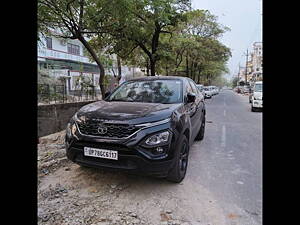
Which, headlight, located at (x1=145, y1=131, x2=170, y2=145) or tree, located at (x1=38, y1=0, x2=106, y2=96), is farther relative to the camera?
tree, located at (x1=38, y1=0, x2=106, y2=96)

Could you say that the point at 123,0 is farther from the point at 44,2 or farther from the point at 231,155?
the point at 231,155

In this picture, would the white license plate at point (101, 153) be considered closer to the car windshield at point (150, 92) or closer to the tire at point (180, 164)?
the tire at point (180, 164)

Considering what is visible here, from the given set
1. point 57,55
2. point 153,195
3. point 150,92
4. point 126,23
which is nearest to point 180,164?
point 153,195

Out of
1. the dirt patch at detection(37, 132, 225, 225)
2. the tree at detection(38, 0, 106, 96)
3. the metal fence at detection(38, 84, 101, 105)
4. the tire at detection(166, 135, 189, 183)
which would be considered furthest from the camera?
the metal fence at detection(38, 84, 101, 105)

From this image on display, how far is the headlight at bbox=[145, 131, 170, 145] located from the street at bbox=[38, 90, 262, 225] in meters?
0.78

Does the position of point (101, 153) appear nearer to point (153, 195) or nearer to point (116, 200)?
point (116, 200)

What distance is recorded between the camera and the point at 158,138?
2.92 metres

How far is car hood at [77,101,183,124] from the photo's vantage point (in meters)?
2.98

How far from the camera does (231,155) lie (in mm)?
4887

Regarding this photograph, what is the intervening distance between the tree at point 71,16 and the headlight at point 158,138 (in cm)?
546

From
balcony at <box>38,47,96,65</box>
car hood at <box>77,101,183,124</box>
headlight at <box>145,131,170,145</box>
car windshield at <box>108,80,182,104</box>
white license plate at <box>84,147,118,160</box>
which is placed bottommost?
white license plate at <box>84,147,118,160</box>

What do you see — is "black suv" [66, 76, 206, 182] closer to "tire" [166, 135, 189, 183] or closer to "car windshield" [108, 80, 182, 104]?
"tire" [166, 135, 189, 183]

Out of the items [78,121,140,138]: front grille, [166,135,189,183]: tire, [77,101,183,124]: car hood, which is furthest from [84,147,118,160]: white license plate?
[166,135,189,183]: tire

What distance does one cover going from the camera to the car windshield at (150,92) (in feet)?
13.0
